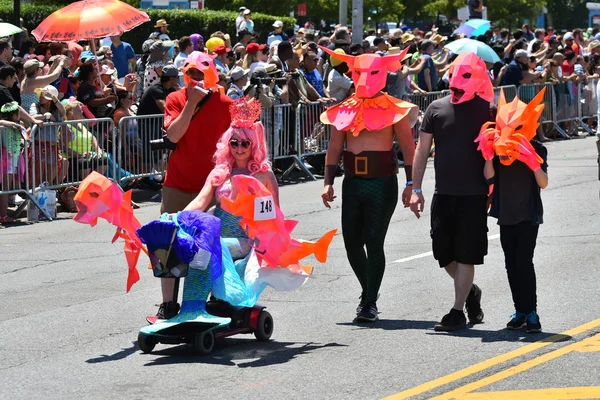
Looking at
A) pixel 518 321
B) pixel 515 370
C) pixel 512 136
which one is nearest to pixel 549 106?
pixel 518 321

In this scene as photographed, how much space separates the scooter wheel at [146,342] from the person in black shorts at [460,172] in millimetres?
1948

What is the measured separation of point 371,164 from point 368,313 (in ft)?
3.44

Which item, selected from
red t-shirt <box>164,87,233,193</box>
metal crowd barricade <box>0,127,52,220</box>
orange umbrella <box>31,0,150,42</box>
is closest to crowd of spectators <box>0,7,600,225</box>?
metal crowd barricade <box>0,127,52,220</box>

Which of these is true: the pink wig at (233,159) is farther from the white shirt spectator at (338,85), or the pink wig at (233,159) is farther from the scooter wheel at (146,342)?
the white shirt spectator at (338,85)

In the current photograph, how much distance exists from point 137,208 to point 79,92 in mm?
1886

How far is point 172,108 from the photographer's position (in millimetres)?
8703

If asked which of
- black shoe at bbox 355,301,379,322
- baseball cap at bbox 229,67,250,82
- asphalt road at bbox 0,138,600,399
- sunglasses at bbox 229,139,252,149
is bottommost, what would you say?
asphalt road at bbox 0,138,600,399

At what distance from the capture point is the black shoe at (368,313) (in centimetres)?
862

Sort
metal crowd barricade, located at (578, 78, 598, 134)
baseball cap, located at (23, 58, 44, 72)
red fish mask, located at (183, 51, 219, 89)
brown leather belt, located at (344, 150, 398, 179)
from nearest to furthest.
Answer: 1. red fish mask, located at (183, 51, 219, 89)
2. brown leather belt, located at (344, 150, 398, 179)
3. baseball cap, located at (23, 58, 44, 72)
4. metal crowd barricade, located at (578, 78, 598, 134)

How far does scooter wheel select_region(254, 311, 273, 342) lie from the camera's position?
8016 mm

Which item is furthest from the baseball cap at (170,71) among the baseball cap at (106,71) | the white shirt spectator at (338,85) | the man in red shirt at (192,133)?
the man in red shirt at (192,133)

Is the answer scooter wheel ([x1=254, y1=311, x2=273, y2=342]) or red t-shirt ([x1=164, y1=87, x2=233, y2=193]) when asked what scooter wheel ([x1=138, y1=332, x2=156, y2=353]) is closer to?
scooter wheel ([x1=254, y1=311, x2=273, y2=342])

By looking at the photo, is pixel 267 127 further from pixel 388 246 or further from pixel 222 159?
pixel 222 159

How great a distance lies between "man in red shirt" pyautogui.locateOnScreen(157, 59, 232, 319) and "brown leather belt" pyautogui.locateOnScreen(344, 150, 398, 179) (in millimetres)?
960
